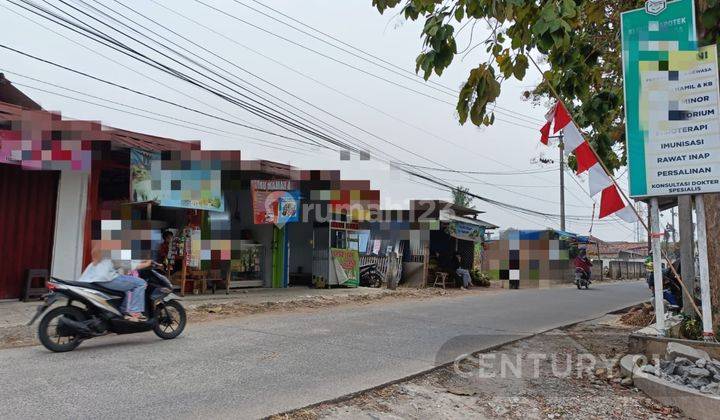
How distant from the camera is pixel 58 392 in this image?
4512mm

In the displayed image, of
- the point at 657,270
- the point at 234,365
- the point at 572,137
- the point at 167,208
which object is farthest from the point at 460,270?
the point at 234,365

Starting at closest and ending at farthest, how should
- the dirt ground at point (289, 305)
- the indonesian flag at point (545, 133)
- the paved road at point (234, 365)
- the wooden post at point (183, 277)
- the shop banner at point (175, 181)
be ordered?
1. the paved road at point (234, 365)
2. the indonesian flag at point (545, 133)
3. the dirt ground at point (289, 305)
4. the shop banner at point (175, 181)
5. the wooden post at point (183, 277)

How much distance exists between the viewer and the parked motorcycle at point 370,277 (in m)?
17.9

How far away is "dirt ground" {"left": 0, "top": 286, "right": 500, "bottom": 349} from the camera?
6.87m

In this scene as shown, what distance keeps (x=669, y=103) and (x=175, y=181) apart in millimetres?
8668

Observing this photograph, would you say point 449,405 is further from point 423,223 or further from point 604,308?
point 423,223

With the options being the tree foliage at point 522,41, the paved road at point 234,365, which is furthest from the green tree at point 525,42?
the paved road at point 234,365

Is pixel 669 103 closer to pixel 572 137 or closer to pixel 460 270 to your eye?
pixel 572 137

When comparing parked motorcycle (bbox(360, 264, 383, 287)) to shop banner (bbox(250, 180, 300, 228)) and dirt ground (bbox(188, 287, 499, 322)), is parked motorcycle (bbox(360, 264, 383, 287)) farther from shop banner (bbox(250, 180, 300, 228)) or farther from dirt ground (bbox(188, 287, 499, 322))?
shop banner (bbox(250, 180, 300, 228))

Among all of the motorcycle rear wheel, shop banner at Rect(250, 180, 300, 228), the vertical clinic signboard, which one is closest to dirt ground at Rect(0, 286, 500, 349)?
the motorcycle rear wheel

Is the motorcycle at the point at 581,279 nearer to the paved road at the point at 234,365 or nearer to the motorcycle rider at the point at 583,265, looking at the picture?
the motorcycle rider at the point at 583,265

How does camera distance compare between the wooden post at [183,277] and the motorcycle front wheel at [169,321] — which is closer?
the motorcycle front wheel at [169,321]

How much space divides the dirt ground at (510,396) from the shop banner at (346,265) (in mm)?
8853

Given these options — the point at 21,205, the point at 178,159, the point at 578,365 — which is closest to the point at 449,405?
the point at 578,365
